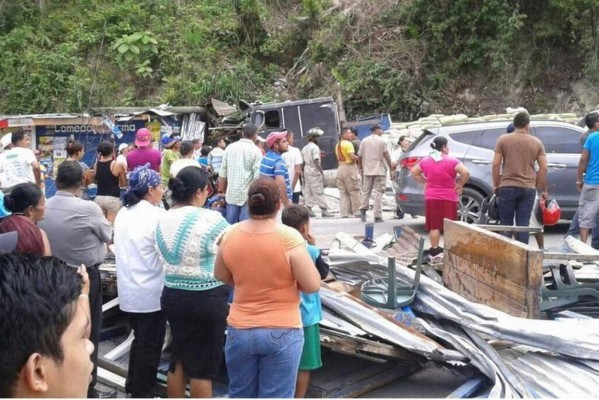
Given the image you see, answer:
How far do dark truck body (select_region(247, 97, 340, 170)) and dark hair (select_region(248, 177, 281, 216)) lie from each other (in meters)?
15.0

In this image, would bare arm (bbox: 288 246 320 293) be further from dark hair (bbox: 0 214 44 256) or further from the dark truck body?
the dark truck body

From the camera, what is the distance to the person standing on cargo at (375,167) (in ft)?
46.4


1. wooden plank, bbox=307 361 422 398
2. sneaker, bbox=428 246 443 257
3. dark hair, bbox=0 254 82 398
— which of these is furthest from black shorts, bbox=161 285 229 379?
sneaker, bbox=428 246 443 257

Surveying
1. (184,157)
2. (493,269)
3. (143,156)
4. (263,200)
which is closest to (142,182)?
(263,200)

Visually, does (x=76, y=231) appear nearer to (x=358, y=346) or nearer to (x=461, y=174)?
(x=358, y=346)

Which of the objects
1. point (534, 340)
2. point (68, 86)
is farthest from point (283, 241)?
point (68, 86)

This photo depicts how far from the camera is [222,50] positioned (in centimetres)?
2866

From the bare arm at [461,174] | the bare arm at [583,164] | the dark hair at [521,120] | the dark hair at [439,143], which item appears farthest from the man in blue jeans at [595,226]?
the dark hair at [439,143]

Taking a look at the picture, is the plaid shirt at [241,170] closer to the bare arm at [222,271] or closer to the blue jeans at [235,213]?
the blue jeans at [235,213]

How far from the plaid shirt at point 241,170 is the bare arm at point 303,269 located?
5.64 metres

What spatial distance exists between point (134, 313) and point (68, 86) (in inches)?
861

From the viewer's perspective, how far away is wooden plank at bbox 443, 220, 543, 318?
612 cm

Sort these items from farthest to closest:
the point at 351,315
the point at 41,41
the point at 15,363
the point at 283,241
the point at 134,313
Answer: the point at 41,41, the point at 351,315, the point at 134,313, the point at 283,241, the point at 15,363

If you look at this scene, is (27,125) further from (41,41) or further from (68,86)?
(41,41)
